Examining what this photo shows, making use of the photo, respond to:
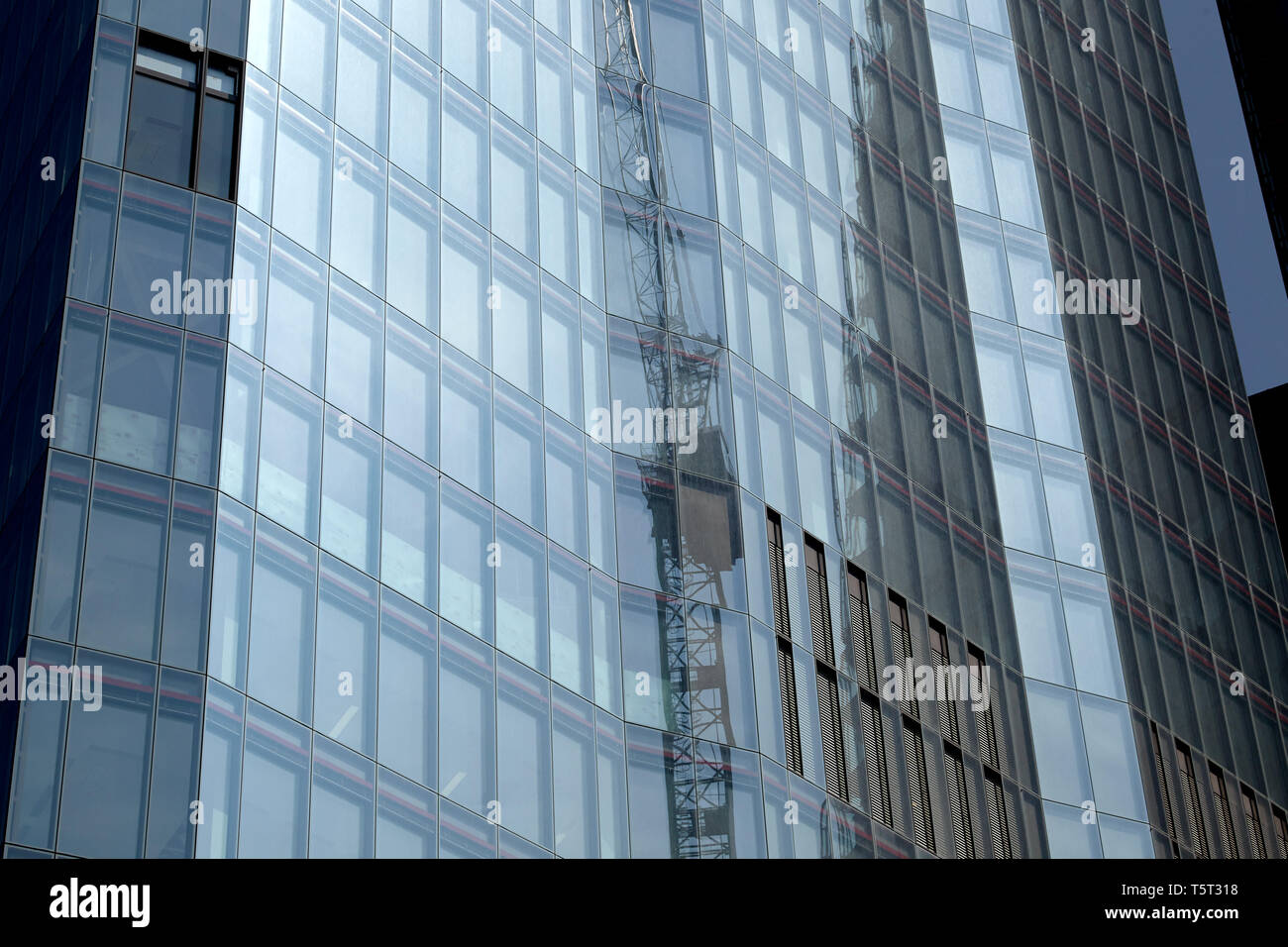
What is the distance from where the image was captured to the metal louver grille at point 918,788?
40.6 meters

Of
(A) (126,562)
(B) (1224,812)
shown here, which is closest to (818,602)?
(B) (1224,812)

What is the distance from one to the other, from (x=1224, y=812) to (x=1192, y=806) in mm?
2273

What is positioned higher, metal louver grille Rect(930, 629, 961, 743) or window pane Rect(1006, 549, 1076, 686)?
window pane Rect(1006, 549, 1076, 686)

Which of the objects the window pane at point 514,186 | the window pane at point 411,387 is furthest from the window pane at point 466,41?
the window pane at point 411,387

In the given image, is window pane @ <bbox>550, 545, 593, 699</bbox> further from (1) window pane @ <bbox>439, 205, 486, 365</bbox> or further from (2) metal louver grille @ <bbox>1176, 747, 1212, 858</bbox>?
(2) metal louver grille @ <bbox>1176, 747, 1212, 858</bbox>

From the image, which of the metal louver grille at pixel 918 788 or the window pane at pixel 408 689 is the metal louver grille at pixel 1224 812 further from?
the window pane at pixel 408 689

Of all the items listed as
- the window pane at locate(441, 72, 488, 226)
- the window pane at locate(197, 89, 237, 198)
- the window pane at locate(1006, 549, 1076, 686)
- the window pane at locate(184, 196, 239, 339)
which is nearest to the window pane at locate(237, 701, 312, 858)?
the window pane at locate(184, 196, 239, 339)

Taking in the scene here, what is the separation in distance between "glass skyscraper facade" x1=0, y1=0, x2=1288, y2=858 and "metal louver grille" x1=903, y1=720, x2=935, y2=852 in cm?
15

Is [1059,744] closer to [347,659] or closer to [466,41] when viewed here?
[347,659]

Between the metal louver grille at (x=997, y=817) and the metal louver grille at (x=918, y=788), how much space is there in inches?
75.7

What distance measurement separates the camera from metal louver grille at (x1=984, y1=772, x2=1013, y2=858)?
1649 inches

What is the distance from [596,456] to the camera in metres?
38.6

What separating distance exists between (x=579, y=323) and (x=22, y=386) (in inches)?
506
